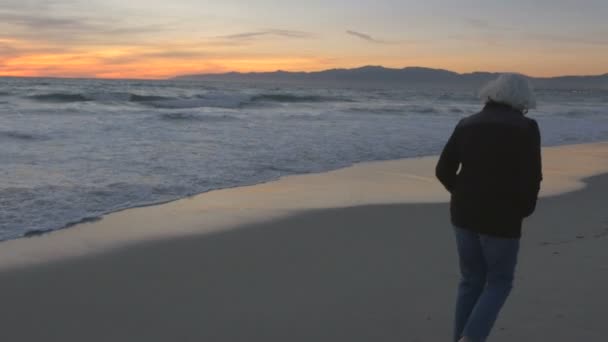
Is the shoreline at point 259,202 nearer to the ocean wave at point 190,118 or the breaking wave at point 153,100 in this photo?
the ocean wave at point 190,118

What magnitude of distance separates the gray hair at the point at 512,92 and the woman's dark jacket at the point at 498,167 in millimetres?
34

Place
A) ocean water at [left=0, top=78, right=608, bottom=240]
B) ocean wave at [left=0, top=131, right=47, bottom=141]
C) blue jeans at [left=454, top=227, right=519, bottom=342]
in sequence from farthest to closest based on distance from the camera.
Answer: ocean wave at [left=0, top=131, right=47, bottom=141] < ocean water at [left=0, top=78, right=608, bottom=240] < blue jeans at [left=454, top=227, right=519, bottom=342]

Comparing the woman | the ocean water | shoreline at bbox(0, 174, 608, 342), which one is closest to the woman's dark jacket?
the woman

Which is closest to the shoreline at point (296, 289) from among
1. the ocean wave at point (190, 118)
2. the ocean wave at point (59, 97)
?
the ocean wave at point (190, 118)

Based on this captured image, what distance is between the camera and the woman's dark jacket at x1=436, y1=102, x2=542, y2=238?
290cm

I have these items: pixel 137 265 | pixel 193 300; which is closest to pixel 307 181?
pixel 137 265

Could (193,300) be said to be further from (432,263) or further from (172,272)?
(432,263)

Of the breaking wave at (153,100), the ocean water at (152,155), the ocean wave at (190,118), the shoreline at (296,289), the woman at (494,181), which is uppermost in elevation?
the woman at (494,181)

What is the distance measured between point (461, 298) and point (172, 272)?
2419 millimetres

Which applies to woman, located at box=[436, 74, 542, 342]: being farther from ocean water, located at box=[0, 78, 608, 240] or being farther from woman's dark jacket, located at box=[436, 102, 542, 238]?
→ ocean water, located at box=[0, 78, 608, 240]

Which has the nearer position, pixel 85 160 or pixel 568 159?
pixel 85 160

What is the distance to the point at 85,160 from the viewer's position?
10.5 meters

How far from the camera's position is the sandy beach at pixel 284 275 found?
377 cm

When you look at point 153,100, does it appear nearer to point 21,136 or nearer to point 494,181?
point 21,136
